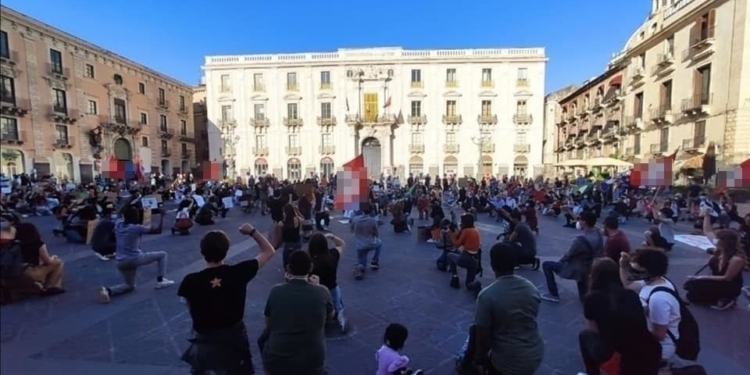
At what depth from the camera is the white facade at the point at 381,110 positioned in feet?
114

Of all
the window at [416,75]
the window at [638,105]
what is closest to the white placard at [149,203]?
the window at [416,75]

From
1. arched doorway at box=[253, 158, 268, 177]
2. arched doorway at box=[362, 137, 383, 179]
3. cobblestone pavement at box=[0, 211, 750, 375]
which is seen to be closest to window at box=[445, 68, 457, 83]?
arched doorway at box=[362, 137, 383, 179]

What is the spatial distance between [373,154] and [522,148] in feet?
47.4

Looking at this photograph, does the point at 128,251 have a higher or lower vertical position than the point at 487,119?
lower

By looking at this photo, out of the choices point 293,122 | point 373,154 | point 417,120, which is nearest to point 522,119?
point 417,120

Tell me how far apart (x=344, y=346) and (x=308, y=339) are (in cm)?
156

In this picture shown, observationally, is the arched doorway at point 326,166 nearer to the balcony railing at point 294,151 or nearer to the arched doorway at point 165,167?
the balcony railing at point 294,151

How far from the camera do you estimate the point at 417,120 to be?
35250mm

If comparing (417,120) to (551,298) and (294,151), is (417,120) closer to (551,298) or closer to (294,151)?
(294,151)

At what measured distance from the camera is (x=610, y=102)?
1209 inches

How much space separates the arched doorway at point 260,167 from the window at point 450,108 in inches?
737

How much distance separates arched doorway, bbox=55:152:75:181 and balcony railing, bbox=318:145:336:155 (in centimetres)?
3367

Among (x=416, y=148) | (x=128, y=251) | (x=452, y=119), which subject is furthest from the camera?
(x=416, y=148)

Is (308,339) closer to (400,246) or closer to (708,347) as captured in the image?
(708,347)
